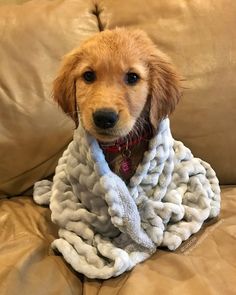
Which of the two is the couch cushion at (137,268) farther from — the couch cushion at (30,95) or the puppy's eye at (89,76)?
the puppy's eye at (89,76)

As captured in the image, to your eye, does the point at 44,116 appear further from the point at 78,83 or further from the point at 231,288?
the point at 231,288

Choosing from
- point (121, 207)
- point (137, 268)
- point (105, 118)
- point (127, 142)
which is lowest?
point (137, 268)

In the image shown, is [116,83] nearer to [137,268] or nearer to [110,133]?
[110,133]

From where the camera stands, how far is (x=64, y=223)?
1.23 m

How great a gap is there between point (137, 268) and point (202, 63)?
0.69 m

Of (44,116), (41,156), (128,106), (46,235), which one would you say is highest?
(128,106)

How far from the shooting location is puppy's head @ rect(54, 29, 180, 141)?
1.09 meters

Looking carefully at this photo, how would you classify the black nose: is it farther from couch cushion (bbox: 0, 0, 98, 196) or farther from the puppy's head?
couch cushion (bbox: 0, 0, 98, 196)

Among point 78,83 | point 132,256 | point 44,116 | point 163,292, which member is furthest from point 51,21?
point 163,292

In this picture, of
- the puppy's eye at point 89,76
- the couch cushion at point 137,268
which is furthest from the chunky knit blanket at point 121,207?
the puppy's eye at point 89,76

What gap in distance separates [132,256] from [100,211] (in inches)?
5.9

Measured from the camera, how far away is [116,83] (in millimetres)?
1113

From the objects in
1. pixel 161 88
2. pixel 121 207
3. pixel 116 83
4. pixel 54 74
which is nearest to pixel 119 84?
pixel 116 83

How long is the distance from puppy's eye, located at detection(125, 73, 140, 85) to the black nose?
0.11m
